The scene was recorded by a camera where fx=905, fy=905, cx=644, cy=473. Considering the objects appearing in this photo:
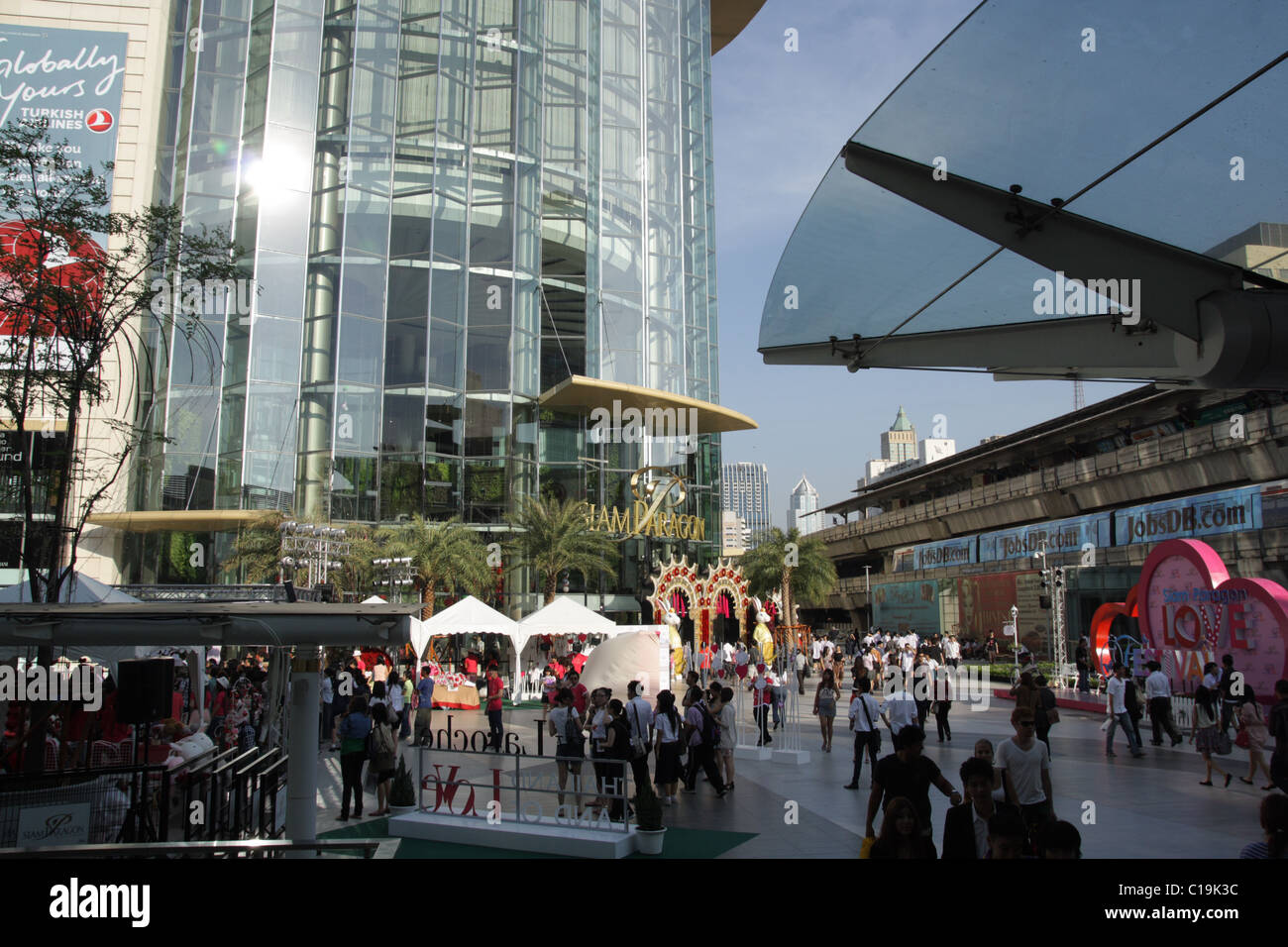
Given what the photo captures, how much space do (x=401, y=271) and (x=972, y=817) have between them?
127 ft

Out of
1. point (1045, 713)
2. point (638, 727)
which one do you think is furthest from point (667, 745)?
point (1045, 713)

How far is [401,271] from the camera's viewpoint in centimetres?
4047

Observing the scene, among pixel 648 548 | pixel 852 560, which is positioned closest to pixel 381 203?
pixel 648 548

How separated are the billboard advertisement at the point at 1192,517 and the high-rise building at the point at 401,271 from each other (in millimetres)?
18289

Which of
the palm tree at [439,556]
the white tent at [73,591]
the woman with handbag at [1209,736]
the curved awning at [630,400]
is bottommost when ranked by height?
the woman with handbag at [1209,736]

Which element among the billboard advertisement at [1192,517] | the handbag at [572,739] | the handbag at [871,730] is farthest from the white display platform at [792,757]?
the billboard advertisement at [1192,517]

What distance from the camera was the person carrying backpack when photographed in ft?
43.7

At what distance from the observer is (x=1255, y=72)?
4.89 m

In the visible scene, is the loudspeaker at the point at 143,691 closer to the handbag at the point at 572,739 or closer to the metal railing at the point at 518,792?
the metal railing at the point at 518,792

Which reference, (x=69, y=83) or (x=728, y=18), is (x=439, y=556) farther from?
(x=728, y=18)

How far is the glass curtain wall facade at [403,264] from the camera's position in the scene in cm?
3800

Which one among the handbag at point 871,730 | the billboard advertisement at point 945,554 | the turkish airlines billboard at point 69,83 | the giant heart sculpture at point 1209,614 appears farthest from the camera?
the billboard advertisement at point 945,554
